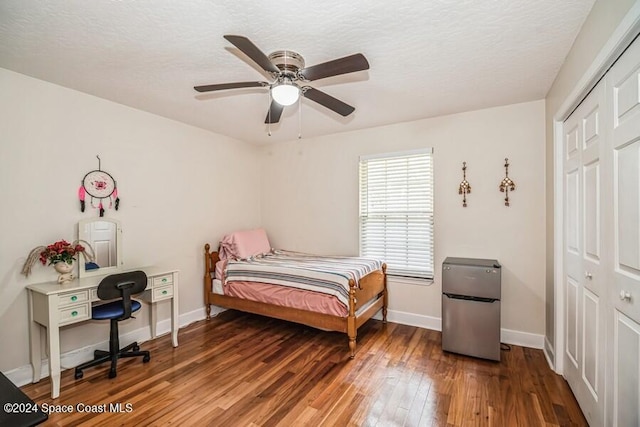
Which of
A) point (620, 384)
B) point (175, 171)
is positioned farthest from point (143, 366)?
point (620, 384)

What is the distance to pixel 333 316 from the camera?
10.0 feet

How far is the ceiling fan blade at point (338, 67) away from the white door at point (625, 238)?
1.26 metres

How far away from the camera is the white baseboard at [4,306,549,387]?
2.53 metres

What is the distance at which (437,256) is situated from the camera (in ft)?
11.8

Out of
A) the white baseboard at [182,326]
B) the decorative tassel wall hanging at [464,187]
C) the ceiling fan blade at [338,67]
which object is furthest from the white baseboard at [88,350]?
the decorative tassel wall hanging at [464,187]

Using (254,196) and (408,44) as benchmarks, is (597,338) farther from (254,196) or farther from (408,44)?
(254,196)

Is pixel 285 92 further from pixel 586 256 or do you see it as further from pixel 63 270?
pixel 63 270

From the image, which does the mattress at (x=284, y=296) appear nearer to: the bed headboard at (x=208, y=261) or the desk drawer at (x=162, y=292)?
the bed headboard at (x=208, y=261)

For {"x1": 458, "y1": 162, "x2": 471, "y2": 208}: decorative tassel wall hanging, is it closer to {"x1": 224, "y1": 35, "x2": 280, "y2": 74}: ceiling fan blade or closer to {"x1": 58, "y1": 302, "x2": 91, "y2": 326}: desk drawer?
{"x1": 224, "y1": 35, "x2": 280, "y2": 74}: ceiling fan blade

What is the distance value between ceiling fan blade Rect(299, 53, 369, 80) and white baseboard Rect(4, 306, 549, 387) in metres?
3.00

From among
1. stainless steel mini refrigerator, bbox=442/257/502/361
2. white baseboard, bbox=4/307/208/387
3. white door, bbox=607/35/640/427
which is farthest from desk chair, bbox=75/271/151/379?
white door, bbox=607/35/640/427

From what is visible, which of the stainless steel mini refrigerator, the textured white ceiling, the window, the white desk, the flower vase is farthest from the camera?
the window

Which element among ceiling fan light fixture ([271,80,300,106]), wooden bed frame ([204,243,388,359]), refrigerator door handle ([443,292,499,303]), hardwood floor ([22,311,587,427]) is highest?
ceiling fan light fixture ([271,80,300,106])

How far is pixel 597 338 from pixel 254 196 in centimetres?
424
